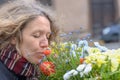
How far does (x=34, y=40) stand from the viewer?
232 cm

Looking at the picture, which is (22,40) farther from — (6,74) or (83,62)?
(83,62)

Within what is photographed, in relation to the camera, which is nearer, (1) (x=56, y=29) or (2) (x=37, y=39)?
(2) (x=37, y=39)

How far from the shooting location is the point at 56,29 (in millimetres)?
2582

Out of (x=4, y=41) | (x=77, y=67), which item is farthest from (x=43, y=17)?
(x=77, y=67)

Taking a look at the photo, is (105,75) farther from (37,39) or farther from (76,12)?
(76,12)

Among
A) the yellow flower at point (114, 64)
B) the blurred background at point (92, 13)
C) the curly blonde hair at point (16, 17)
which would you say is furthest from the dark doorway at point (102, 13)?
the yellow flower at point (114, 64)

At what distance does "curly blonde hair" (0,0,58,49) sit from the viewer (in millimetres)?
2367

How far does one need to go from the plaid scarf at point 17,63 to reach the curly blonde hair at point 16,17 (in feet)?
0.19

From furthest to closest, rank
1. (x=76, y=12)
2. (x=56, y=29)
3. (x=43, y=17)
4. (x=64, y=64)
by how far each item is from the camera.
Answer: (x=76, y=12), (x=56, y=29), (x=43, y=17), (x=64, y=64)

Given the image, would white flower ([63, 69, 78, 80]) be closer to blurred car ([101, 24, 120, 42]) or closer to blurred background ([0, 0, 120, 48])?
blurred car ([101, 24, 120, 42])

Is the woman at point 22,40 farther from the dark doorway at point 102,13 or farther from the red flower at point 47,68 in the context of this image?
the dark doorway at point 102,13

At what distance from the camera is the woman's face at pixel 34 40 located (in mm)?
2314

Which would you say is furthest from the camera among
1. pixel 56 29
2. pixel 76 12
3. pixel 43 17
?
pixel 76 12

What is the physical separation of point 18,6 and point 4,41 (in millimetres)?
200
